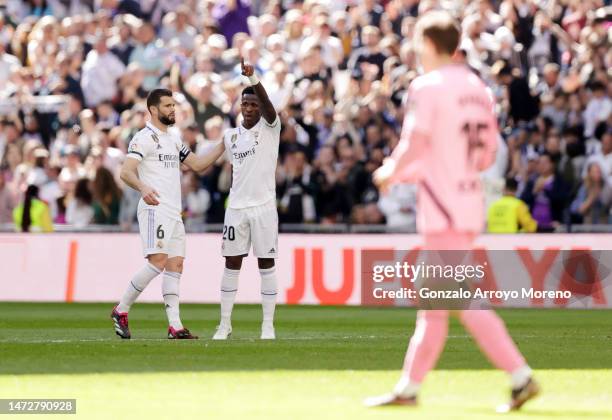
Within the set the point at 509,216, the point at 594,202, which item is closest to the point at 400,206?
the point at 509,216

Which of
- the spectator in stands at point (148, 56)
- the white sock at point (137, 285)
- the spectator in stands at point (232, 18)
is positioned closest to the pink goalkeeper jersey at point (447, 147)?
the white sock at point (137, 285)

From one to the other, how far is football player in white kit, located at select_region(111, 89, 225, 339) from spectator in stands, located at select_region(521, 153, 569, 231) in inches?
364

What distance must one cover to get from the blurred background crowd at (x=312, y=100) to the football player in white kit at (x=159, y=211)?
904 centimetres

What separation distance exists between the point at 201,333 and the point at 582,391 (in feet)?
23.4

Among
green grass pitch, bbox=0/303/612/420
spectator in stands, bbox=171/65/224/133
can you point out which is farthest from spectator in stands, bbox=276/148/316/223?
green grass pitch, bbox=0/303/612/420

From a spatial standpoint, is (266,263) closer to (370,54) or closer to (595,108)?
(595,108)

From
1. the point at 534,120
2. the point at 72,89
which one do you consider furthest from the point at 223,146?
the point at 72,89

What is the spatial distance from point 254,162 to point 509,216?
856 centimetres

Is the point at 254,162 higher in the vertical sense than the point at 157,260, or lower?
higher

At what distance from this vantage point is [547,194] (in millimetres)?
24750

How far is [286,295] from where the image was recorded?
2419 cm

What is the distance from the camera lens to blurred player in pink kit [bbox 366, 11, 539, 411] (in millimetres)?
9953

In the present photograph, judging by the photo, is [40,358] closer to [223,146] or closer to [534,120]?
[223,146]

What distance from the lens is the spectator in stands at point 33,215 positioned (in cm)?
2617
